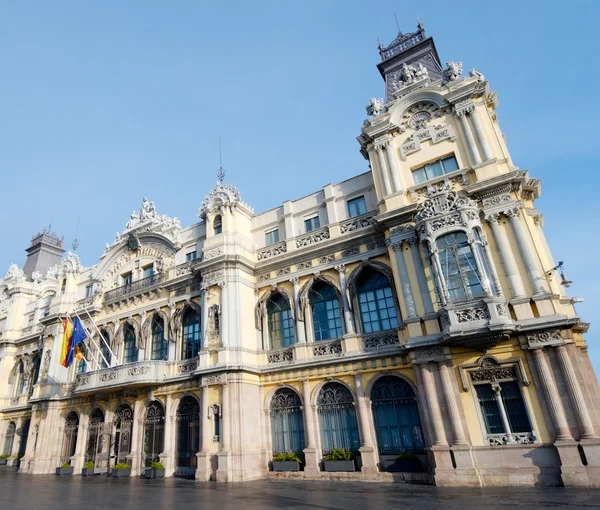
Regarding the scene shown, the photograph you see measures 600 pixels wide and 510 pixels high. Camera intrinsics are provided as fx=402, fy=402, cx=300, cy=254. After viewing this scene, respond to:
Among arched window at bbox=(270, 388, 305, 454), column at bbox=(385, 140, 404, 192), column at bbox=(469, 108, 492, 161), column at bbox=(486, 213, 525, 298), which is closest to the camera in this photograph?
column at bbox=(486, 213, 525, 298)

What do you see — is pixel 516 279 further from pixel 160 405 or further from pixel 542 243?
pixel 160 405

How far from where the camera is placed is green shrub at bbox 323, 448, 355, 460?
16578mm

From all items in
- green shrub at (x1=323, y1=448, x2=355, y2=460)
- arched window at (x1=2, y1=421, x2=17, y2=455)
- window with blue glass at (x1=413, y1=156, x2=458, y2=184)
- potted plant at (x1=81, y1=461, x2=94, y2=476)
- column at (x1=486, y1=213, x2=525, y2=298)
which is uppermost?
window with blue glass at (x1=413, y1=156, x2=458, y2=184)

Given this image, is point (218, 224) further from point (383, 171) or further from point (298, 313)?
point (383, 171)

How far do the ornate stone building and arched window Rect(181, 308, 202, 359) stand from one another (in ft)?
0.37

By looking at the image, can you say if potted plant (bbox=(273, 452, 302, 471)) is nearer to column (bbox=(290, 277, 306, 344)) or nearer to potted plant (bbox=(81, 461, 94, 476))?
column (bbox=(290, 277, 306, 344))

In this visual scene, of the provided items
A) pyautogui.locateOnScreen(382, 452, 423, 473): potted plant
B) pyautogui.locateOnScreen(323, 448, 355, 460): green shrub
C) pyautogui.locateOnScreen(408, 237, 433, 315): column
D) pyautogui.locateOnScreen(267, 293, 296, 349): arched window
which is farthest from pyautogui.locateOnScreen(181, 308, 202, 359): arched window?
pyautogui.locateOnScreen(408, 237, 433, 315): column

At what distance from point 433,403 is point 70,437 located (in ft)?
76.3

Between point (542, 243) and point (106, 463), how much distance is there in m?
25.0

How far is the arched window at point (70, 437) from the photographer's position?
25.3m

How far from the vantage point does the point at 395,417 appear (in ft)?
53.9

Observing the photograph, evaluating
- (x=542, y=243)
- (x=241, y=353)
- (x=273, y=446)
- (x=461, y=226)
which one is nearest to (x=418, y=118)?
(x=461, y=226)

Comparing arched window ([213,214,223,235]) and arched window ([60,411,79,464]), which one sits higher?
arched window ([213,214,223,235])

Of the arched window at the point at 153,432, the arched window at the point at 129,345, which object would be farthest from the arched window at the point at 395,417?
the arched window at the point at 129,345
